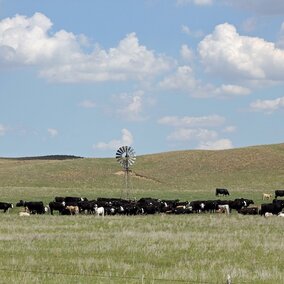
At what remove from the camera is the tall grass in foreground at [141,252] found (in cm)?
1861

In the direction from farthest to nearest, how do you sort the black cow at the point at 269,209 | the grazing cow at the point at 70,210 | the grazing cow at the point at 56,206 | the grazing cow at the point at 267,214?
1. the grazing cow at the point at 56,206
2. the grazing cow at the point at 70,210
3. the black cow at the point at 269,209
4. the grazing cow at the point at 267,214

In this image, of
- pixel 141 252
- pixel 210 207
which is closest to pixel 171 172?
pixel 210 207

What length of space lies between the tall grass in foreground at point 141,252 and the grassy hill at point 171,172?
5023cm

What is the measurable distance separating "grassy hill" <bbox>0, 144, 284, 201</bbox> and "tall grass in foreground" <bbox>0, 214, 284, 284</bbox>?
50.2 m

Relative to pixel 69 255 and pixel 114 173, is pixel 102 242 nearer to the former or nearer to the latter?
pixel 69 255

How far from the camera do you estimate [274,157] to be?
111 m

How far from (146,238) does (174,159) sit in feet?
291

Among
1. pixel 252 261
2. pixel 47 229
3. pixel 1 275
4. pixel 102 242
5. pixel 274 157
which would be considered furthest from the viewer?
pixel 274 157

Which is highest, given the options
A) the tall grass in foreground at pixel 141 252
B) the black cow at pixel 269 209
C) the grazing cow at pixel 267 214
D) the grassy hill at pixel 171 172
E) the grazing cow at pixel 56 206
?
the grassy hill at pixel 171 172

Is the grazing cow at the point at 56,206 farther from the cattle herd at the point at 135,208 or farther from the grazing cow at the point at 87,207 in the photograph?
the grazing cow at the point at 87,207

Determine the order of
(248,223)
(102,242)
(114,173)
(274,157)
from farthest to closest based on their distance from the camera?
(274,157)
(114,173)
(248,223)
(102,242)

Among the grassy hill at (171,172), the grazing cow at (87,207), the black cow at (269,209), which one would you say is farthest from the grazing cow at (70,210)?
the grassy hill at (171,172)

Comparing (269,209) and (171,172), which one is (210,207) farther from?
(171,172)

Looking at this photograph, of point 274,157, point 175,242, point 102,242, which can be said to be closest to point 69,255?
point 102,242
